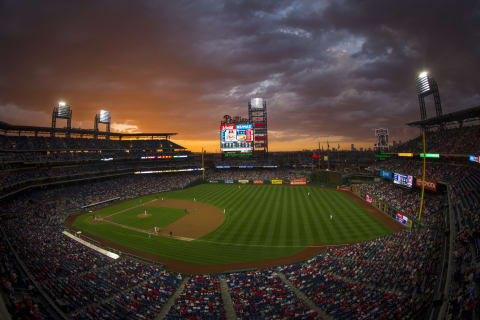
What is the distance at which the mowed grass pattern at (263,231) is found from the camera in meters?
22.9

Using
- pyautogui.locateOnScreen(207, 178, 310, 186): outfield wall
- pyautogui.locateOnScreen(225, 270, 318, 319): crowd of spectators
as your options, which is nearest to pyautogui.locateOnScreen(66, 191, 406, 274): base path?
pyautogui.locateOnScreen(225, 270, 318, 319): crowd of spectators

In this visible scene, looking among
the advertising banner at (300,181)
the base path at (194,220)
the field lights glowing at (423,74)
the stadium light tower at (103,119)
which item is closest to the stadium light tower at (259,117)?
the advertising banner at (300,181)

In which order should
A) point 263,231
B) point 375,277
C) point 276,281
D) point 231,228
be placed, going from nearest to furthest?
point 375,277, point 276,281, point 263,231, point 231,228

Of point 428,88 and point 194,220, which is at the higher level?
point 428,88

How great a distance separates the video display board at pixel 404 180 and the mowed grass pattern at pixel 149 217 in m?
34.5

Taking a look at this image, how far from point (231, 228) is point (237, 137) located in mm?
41233

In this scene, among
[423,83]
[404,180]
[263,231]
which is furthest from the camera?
[423,83]

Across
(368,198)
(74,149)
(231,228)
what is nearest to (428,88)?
(368,198)

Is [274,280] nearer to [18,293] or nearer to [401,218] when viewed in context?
[18,293]

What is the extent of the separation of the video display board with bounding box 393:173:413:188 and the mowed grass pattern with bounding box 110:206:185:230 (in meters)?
34.5

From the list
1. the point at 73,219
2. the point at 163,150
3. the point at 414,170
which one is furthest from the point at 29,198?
the point at 414,170

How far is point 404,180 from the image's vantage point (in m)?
33.8

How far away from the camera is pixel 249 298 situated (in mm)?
14008

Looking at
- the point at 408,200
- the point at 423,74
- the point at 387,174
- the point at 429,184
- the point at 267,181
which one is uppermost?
the point at 423,74
